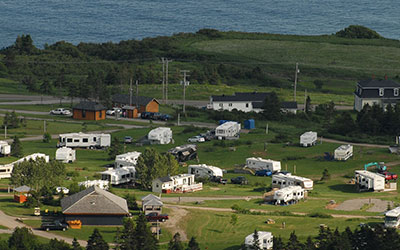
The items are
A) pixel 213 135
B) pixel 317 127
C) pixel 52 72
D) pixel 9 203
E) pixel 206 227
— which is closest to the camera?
pixel 206 227

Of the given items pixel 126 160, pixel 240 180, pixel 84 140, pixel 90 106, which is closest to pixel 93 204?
pixel 126 160

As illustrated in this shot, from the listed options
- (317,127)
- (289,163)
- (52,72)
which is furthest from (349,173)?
(52,72)

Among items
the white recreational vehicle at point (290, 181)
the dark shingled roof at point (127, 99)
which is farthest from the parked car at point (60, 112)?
the white recreational vehicle at point (290, 181)

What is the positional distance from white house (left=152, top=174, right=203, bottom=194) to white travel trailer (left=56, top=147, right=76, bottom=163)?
16184mm

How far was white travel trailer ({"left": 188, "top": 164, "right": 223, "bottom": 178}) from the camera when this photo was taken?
9656cm

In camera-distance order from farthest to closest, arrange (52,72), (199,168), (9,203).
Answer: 1. (52,72)
2. (199,168)
3. (9,203)

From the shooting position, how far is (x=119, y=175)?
92.6m

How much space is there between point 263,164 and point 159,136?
673 inches

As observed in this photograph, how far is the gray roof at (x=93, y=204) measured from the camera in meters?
74.6

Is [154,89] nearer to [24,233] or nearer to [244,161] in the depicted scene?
[244,161]

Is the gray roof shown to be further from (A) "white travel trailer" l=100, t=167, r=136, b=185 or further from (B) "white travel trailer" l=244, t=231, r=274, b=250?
(A) "white travel trailer" l=100, t=167, r=136, b=185

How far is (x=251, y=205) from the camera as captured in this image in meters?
83.4

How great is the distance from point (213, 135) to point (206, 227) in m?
43.0

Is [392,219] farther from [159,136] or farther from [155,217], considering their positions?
[159,136]
